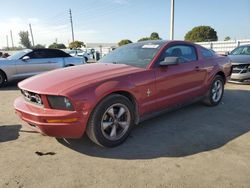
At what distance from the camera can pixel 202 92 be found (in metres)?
5.30

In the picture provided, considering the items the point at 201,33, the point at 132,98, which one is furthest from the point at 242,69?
the point at 201,33

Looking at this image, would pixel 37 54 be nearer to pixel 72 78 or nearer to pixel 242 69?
pixel 72 78

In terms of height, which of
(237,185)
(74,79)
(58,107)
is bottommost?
(237,185)

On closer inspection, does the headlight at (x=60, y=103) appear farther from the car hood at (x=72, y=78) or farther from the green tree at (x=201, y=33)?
the green tree at (x=201, y=33)

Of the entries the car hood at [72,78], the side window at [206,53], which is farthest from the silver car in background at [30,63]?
the side window at [206,53]

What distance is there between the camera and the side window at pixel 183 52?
14.9 ft

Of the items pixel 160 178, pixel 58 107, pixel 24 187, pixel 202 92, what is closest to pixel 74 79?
pixel 58 107

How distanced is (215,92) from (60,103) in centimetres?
391

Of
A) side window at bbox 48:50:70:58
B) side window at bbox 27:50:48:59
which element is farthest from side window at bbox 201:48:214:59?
side window at bbox 27:50:48:59

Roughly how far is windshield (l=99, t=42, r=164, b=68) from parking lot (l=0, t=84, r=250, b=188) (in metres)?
1.16

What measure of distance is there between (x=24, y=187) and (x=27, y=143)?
1219 millimetres

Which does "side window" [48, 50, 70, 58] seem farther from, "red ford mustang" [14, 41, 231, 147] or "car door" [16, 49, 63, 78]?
"red ford mustang" [14, 41, 231, 147]

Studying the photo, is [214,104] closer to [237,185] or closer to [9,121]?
[237,185]

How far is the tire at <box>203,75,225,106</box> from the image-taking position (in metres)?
5.57
